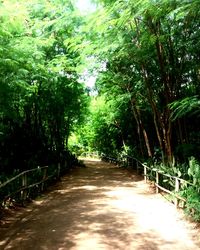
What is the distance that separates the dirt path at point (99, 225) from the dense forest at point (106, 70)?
4.20 feet

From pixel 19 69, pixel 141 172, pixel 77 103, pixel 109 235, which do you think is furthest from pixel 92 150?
pixel 109 235

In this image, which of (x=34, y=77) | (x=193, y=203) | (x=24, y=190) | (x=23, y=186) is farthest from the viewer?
(x=34, y=77)

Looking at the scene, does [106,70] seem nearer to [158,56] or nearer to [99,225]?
[158,56]

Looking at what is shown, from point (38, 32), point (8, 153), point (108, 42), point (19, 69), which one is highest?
point (38, 32)

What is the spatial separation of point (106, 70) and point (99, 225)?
38.0 ft

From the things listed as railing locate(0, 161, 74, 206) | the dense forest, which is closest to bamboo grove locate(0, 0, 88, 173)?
the dense forest

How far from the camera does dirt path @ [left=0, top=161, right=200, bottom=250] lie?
6.97m

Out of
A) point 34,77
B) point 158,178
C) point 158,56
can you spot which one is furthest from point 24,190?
point 158,56

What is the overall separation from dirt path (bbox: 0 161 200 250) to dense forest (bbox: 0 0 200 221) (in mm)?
1279

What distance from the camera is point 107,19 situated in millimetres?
9922

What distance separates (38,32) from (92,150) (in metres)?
41.8

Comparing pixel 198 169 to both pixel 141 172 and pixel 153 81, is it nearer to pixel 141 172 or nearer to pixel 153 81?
pixel 153 81

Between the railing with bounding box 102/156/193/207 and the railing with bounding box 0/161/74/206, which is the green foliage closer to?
the railing with bounding box 102/156/193/207

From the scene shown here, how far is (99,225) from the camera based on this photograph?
838cm
